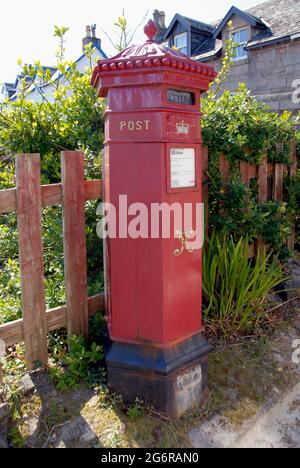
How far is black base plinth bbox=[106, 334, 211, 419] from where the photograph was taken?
7.79ft

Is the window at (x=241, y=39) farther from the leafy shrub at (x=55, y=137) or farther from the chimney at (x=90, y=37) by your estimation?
the leafy shrub at (x=55, y=137)

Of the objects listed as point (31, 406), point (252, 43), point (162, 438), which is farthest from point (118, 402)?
point (252, 43)

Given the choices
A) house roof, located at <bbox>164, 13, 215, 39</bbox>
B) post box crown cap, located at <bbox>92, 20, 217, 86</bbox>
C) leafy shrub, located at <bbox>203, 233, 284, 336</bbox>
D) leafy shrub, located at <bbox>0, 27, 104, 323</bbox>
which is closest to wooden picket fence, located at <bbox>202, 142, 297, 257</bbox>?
leafy shrub, located at <bbox>203, 233, 284, 336</bbox>

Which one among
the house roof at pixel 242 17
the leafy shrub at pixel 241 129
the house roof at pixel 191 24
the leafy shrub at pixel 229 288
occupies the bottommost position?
the leafy shrub at pixel 229 288

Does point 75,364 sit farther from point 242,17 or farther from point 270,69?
point 242,17

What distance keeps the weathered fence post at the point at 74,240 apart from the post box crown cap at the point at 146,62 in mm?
615

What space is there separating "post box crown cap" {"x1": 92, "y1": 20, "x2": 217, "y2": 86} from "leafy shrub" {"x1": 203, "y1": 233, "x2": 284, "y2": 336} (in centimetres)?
141

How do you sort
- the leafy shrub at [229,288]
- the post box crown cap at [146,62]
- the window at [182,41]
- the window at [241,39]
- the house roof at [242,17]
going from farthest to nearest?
the window at [182,41]
the window at [241,39]
the house roof at [242,17]
the leafy shrub at [229,288]
the post box crown cap at [146,62]

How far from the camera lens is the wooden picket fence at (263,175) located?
3422mm

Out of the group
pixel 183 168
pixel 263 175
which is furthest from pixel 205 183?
pixel 183 168

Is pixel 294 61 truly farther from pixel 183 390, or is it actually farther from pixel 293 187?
pixel 183 390

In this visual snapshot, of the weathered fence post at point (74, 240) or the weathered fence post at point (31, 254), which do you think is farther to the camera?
the weathered fence post at point (74, 240)

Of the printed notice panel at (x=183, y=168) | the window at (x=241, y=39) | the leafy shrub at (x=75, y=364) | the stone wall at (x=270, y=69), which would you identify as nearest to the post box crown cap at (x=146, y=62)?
the printed notice panel at (x=183, y=168)

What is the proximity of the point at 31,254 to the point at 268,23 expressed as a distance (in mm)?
13718
